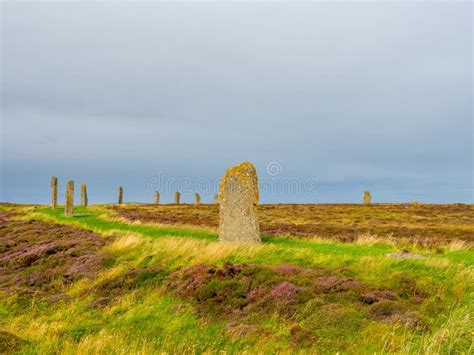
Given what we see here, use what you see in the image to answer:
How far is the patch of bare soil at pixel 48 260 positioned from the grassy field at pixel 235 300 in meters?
0.09

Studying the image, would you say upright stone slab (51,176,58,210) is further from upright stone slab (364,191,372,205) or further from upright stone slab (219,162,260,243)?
upright stone slab (364,191,372,205)

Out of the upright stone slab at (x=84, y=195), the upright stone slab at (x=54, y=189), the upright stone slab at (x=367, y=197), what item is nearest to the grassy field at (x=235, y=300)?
the upright stone slab at (x=54, y=189)

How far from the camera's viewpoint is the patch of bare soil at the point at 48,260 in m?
17.7

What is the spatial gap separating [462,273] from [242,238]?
1058 cm

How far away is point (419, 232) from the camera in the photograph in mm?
29719

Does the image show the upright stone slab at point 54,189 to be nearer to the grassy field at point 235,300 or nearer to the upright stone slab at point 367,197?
the grassy field at point 235,300

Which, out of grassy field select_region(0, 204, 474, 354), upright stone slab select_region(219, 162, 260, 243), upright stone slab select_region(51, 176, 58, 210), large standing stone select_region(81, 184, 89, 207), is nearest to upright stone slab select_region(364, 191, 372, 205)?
large standing stone select_region(81, 184, 89, 207)

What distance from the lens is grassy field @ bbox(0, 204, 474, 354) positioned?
10734 millimetres

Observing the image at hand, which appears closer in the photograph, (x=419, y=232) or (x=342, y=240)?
(x=342, y=240)

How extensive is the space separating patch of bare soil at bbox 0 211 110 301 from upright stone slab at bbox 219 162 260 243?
21.2ft

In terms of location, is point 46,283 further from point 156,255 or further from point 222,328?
point 222,328

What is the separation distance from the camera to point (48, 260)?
68.7 feet

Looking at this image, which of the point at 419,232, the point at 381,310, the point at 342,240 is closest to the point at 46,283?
the point at 381,310

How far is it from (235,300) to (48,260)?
1208cm
